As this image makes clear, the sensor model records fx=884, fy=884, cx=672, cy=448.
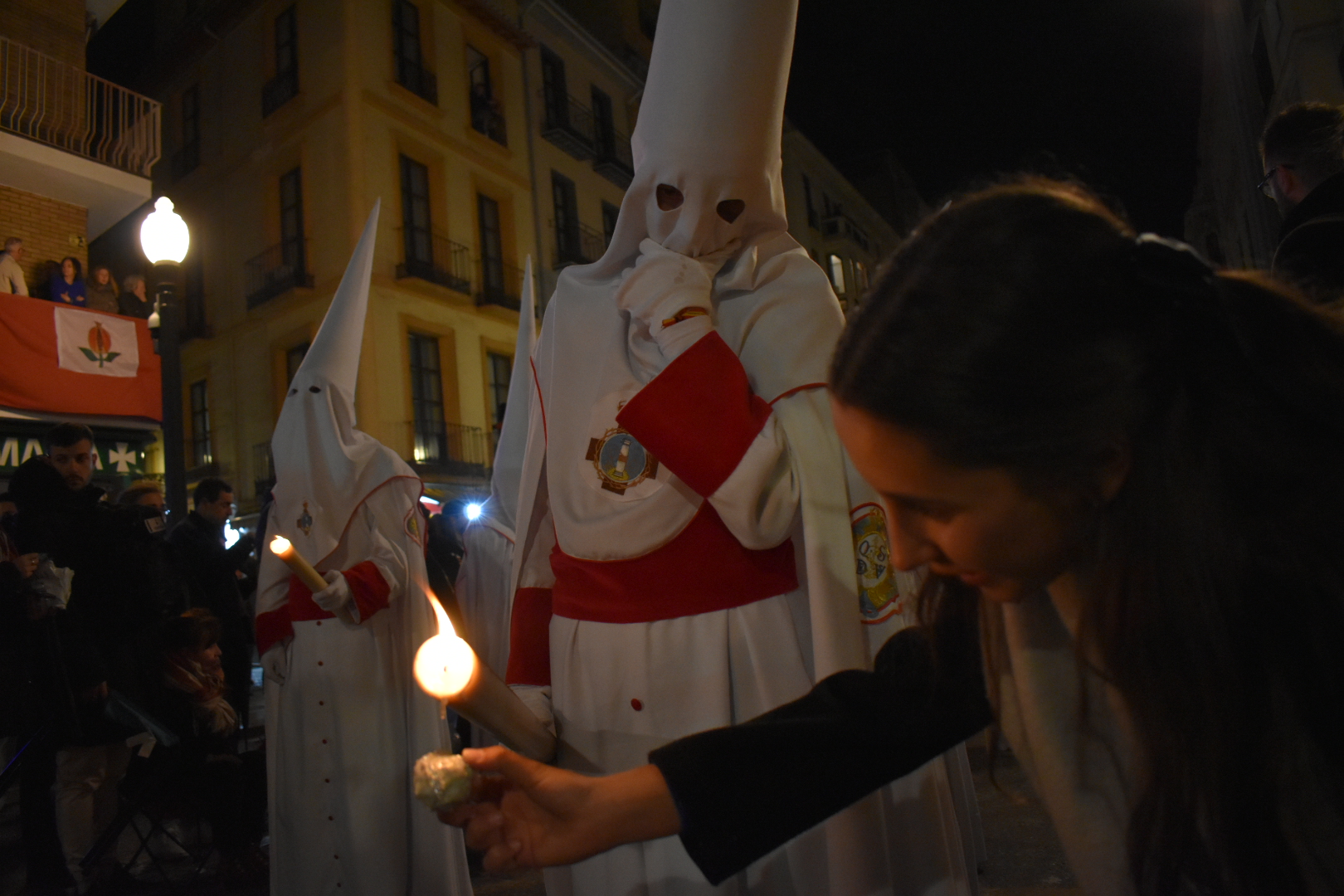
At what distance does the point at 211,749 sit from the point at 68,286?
9.25 metres

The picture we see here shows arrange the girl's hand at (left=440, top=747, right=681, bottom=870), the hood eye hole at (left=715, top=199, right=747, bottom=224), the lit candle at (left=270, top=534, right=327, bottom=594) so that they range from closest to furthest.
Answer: the girl's hand at (left=440, top=747, right=681, bottom=870), the lit candle at (left=270, top=534, right=327, bottom=594), the hood eye hole at (left=715, top=199, right=747, bottom=224)

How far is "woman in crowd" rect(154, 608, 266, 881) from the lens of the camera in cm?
418

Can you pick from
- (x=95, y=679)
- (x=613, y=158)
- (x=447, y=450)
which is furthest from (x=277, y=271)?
(x=95, y=679)

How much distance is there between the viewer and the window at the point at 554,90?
20.2 metres

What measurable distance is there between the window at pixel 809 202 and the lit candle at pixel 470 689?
30.7 meters

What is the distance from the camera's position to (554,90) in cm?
2058

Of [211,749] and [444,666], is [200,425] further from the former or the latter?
[444,666]

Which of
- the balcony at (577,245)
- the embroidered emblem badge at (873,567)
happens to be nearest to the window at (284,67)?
the balcony at (577,245)

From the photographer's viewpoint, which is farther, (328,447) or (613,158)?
(613,158)

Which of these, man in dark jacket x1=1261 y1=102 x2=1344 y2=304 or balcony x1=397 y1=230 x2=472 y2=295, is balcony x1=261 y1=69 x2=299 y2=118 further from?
man in dark jacket x1=1261 y1=102 x2=1344 y2=304

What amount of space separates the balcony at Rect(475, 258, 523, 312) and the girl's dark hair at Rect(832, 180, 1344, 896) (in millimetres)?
17027

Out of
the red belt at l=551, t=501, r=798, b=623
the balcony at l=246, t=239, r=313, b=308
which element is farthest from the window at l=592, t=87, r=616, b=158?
the red belt at l=551, t=501, r=798, b=623

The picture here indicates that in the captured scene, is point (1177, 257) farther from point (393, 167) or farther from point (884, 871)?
point (393, 167)

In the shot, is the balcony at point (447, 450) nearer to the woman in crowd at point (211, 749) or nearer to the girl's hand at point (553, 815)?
the woman in crowd at point (211, 749)
